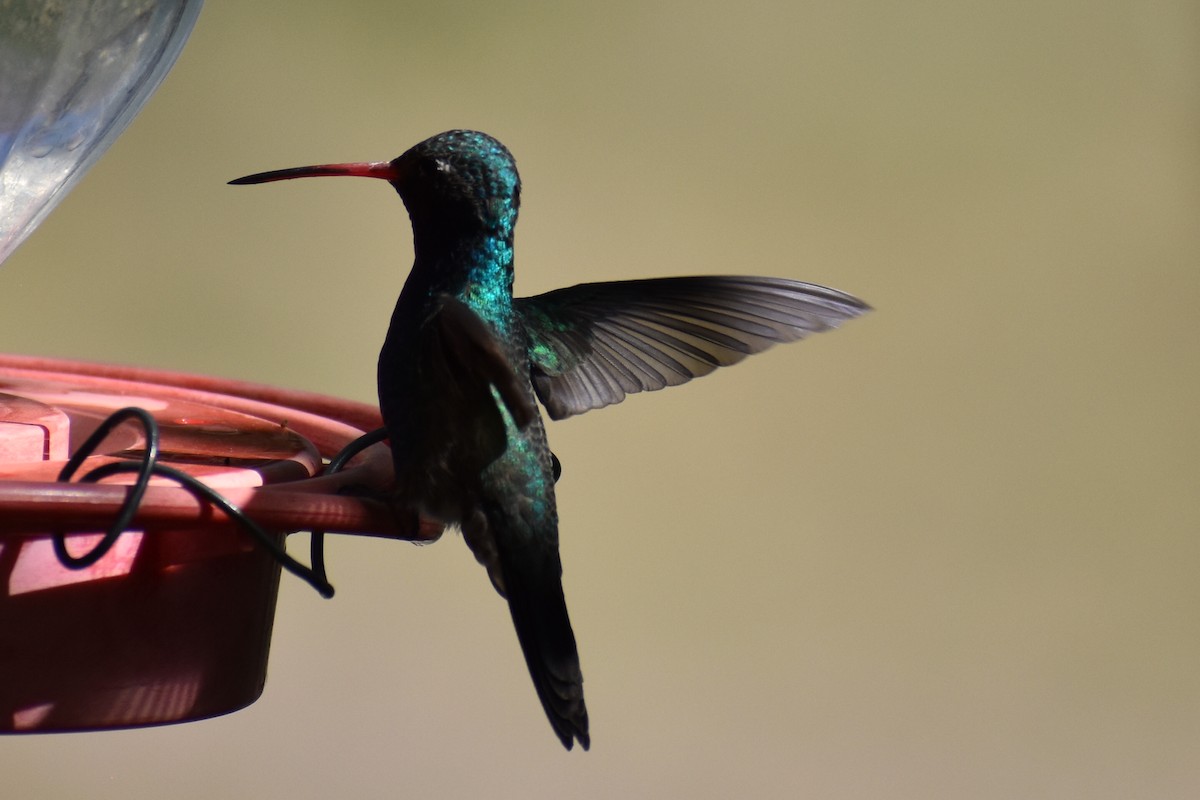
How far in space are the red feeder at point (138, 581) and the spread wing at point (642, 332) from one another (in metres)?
0.52

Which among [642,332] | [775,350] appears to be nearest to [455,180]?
[642,332]

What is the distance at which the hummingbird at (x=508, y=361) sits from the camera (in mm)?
1792

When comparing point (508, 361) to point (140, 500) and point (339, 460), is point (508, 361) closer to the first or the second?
point (339, 460)

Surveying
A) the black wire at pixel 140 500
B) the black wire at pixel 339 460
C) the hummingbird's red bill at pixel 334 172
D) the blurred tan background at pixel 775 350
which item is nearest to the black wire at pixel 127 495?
the black wire at pixel 140 500

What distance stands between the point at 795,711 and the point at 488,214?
3.99 m

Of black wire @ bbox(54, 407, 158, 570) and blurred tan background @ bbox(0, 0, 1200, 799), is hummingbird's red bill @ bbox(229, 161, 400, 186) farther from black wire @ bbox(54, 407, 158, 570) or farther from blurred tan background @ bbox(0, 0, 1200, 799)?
blurred tan background @ bbox(0, 0, 1200, 799)

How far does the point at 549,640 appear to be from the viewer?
6.19 feet

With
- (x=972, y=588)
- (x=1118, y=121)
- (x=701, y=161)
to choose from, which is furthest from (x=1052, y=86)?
(x=972, y=588)

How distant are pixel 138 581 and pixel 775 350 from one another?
453 cm

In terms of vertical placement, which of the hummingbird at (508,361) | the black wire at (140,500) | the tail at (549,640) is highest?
the hummingbird at (508,361)

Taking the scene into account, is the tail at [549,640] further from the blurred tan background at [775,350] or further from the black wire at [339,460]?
the blurred tan background at [775,350]

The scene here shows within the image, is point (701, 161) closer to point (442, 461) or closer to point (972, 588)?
point (972, 588)

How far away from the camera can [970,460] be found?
595cm

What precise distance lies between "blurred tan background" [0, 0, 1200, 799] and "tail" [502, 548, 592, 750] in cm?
321
